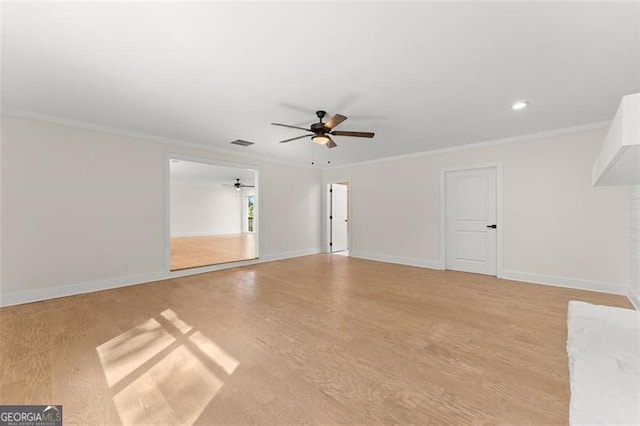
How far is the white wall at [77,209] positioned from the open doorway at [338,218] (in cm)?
385

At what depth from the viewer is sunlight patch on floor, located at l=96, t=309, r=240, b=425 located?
1.58m

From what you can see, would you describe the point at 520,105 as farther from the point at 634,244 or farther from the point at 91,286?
the point at 91,286

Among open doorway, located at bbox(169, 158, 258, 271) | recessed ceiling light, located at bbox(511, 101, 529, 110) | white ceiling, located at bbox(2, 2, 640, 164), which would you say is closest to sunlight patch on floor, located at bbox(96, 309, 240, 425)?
white ceiling, located at bbox(2, 2, 640, 164)

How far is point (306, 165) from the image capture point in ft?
23.3

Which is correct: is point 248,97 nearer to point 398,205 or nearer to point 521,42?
point 521,42

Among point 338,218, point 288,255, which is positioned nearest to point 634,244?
point 338,218

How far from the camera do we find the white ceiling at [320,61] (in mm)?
1729

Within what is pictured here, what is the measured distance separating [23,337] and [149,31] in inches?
119

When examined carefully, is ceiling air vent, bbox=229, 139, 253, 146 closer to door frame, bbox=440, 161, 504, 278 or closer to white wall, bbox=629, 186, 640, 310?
door frame, bbox=440, 161, 504, 278

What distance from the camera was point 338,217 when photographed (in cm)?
794

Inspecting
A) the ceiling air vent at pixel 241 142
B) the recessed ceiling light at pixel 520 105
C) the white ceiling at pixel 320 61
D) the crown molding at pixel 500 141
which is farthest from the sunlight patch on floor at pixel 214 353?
the crown molding at pixel 500 141

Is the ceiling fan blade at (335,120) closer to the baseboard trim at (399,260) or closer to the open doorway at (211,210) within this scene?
the baseboard trim at (399,260)

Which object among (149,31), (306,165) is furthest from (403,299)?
(306,165)

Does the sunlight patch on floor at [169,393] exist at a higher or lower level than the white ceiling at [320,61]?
lower
